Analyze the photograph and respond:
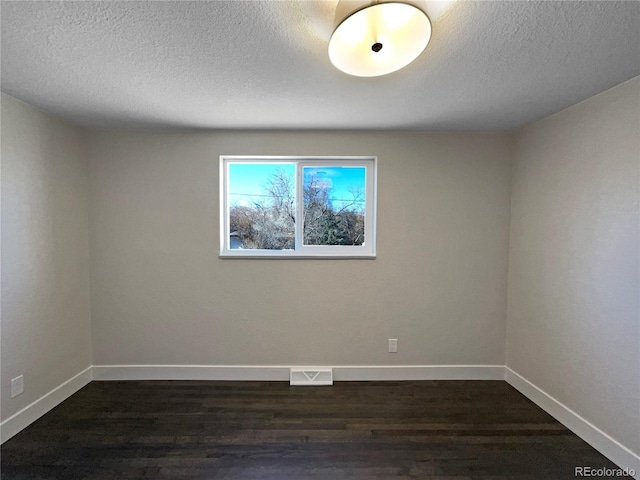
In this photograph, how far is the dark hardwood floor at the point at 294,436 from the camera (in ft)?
5.02

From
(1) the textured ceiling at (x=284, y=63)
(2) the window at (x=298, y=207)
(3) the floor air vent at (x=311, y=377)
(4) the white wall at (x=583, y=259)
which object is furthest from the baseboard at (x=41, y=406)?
(4) the white wall at (x=583, y=259)

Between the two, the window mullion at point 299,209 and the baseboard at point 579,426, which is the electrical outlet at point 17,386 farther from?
the baseboard at point 579,426

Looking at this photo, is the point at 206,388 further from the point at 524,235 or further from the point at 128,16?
the point at 524,235

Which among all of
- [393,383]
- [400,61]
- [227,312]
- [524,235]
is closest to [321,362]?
[393,383]

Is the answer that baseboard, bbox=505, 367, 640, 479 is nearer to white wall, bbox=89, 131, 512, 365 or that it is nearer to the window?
white wall, bbox=89, 131, 512, 365

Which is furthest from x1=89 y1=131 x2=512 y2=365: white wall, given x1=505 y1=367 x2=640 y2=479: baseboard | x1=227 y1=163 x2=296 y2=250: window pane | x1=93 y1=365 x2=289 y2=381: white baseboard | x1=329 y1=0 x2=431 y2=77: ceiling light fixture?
x1=329 y1=0 x2=431 y2=77: ceiling light fixture

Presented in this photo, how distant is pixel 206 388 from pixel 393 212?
221 cm

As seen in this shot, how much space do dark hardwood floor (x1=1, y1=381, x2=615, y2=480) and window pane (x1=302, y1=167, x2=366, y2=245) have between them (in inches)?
52.2

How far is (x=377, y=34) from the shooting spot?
1053 mm

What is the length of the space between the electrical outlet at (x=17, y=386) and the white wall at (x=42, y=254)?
0.02 meters

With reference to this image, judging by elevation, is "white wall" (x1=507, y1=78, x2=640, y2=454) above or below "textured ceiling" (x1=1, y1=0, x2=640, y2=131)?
below

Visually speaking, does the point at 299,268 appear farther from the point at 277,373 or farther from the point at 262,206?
the point at 277,373

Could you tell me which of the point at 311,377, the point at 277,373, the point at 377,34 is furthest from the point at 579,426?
the point at 377,34

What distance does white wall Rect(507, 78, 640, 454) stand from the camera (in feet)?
5.03
